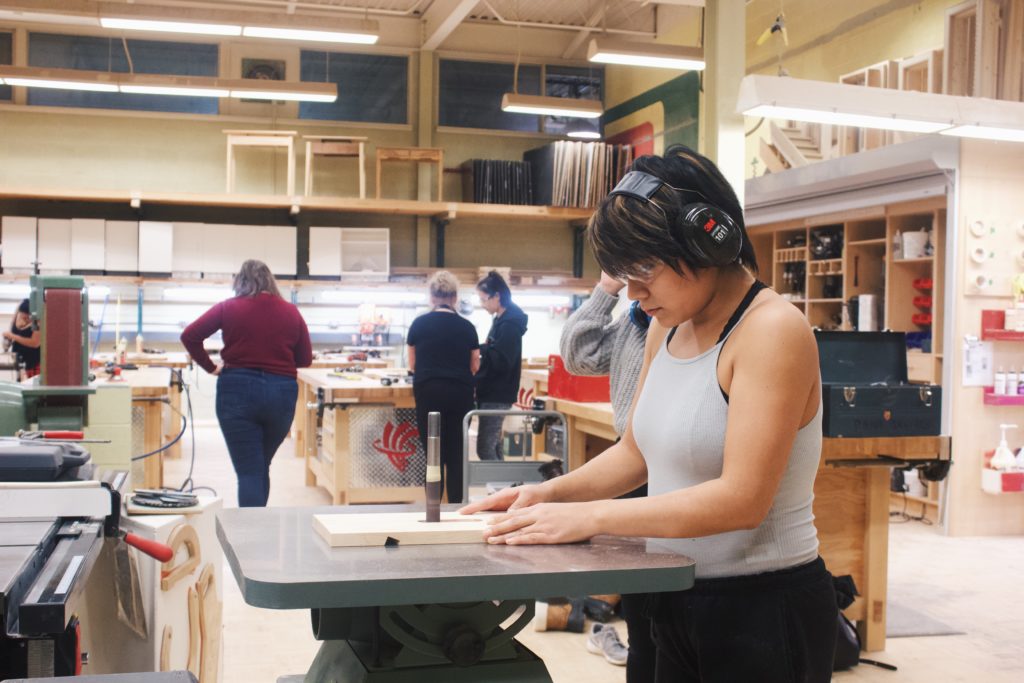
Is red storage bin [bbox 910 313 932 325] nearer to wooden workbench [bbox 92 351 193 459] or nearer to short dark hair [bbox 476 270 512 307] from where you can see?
short dark hair [bbox 476 270 512 307]

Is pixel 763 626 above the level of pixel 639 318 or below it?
below

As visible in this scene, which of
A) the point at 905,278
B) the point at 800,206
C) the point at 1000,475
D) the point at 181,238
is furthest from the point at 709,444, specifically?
the point at 181,238

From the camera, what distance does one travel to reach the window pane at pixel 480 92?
1243cm

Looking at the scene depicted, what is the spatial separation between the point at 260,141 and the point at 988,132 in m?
7.43

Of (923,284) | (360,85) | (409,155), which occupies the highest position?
(360,85)

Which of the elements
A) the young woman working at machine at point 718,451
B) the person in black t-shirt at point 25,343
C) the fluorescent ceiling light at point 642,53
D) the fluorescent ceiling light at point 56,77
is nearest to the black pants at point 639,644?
the young woman working at machine at point 718,451

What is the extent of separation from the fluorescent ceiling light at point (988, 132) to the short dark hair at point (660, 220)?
501cm

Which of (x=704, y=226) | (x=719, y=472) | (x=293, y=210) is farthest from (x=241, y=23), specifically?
(x=719, y=472)

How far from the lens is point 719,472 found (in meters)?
1.48

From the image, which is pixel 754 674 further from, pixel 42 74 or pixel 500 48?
pixel 500 48

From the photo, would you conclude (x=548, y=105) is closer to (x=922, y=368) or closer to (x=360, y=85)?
(x=360, y=85)

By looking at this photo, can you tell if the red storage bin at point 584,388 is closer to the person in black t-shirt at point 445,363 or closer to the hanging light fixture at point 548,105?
the person in black t-shirt at point 445,363

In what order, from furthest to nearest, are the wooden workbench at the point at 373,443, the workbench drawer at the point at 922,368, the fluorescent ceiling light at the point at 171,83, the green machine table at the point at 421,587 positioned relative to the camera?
the fluorescent ceiling light at the point at 171,83 < the workbench drawer at the point at 922,368 < the wooden workbench at the point at 373,443 < the green machine table at the point at 421,587

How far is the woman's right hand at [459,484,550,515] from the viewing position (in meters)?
1.64
